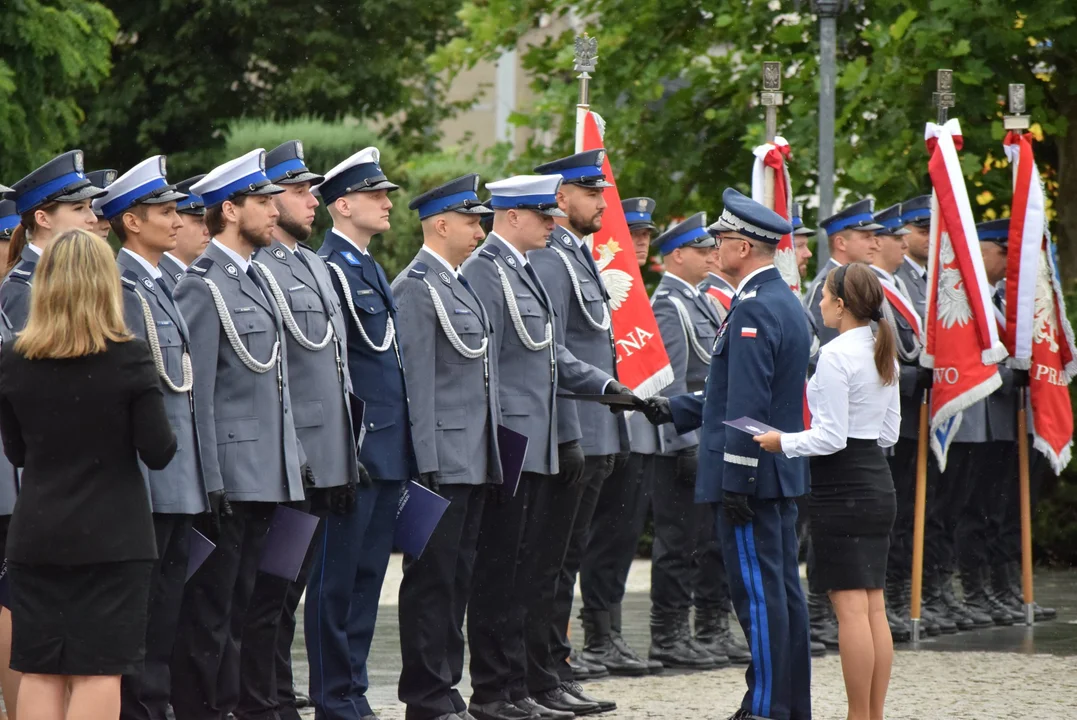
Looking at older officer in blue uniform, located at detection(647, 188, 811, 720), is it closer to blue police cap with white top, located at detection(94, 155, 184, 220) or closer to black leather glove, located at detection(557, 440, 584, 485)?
black leather glove, located at detection(557, 440, 584, 485)

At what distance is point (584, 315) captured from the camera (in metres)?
8.78

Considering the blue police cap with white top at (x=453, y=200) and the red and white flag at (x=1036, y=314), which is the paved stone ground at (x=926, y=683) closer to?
the red and white flag at (x=1036, y=314)

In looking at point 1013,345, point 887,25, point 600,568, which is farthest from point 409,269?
point 887,25

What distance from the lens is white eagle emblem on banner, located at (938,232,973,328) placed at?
11.0 m

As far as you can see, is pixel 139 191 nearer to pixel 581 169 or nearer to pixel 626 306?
pixel 581 169

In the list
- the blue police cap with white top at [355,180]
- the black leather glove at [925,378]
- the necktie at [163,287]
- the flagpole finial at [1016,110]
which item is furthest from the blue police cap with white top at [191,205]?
the flagpole finial at [1016,110]

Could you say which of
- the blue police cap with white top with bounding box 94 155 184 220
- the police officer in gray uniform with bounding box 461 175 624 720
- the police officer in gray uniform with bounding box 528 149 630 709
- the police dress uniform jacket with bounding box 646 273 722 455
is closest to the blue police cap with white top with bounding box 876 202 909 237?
the police dress uniform jacket with bounding box 646 273 722 455

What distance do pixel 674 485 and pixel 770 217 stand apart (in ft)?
9.91

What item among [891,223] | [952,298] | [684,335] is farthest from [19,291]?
[891,223]

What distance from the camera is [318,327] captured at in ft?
23.8

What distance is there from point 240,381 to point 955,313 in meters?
5.40

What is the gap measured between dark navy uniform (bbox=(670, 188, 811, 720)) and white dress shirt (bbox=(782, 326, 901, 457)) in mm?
147

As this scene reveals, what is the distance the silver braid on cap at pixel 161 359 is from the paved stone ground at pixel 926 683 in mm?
2138

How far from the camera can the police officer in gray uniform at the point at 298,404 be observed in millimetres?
7086
